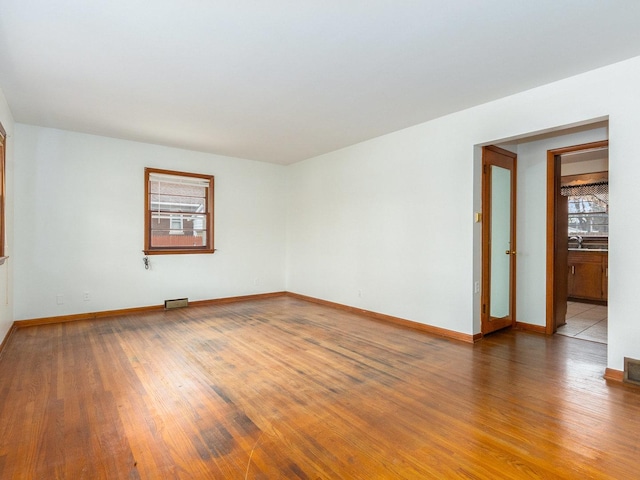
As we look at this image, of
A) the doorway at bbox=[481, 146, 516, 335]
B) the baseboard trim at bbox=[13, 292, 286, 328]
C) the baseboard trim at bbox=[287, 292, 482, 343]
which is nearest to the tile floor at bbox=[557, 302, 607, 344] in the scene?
the doorway at bbox=[481, 146, 516, 335]

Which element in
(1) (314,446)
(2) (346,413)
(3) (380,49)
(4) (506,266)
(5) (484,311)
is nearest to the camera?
(1) (314,446)

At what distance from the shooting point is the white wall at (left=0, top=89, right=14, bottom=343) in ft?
12.2

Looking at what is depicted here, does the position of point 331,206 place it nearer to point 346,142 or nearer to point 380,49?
point 346,142

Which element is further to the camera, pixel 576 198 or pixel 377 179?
pixel 576 198

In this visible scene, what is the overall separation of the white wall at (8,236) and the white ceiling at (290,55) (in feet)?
0.69

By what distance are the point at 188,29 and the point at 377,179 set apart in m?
3.30

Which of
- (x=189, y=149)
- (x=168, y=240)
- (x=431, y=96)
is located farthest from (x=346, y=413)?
(x=189, y=149)

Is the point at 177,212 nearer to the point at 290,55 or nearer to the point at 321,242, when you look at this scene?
the point at 321,242

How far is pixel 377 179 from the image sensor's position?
5137 mm

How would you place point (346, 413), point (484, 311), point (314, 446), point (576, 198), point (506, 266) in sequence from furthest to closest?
point (576, 198) → point (506, 266) → point (484, 311) → point (346, 413) → point (314, 446)

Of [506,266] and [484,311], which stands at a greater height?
[506,266]

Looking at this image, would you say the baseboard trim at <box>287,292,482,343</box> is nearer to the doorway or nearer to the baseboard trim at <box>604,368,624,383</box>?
the doorway

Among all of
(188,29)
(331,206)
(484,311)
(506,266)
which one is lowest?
(484,311)

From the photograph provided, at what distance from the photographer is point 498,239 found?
Answer: 174 inches
